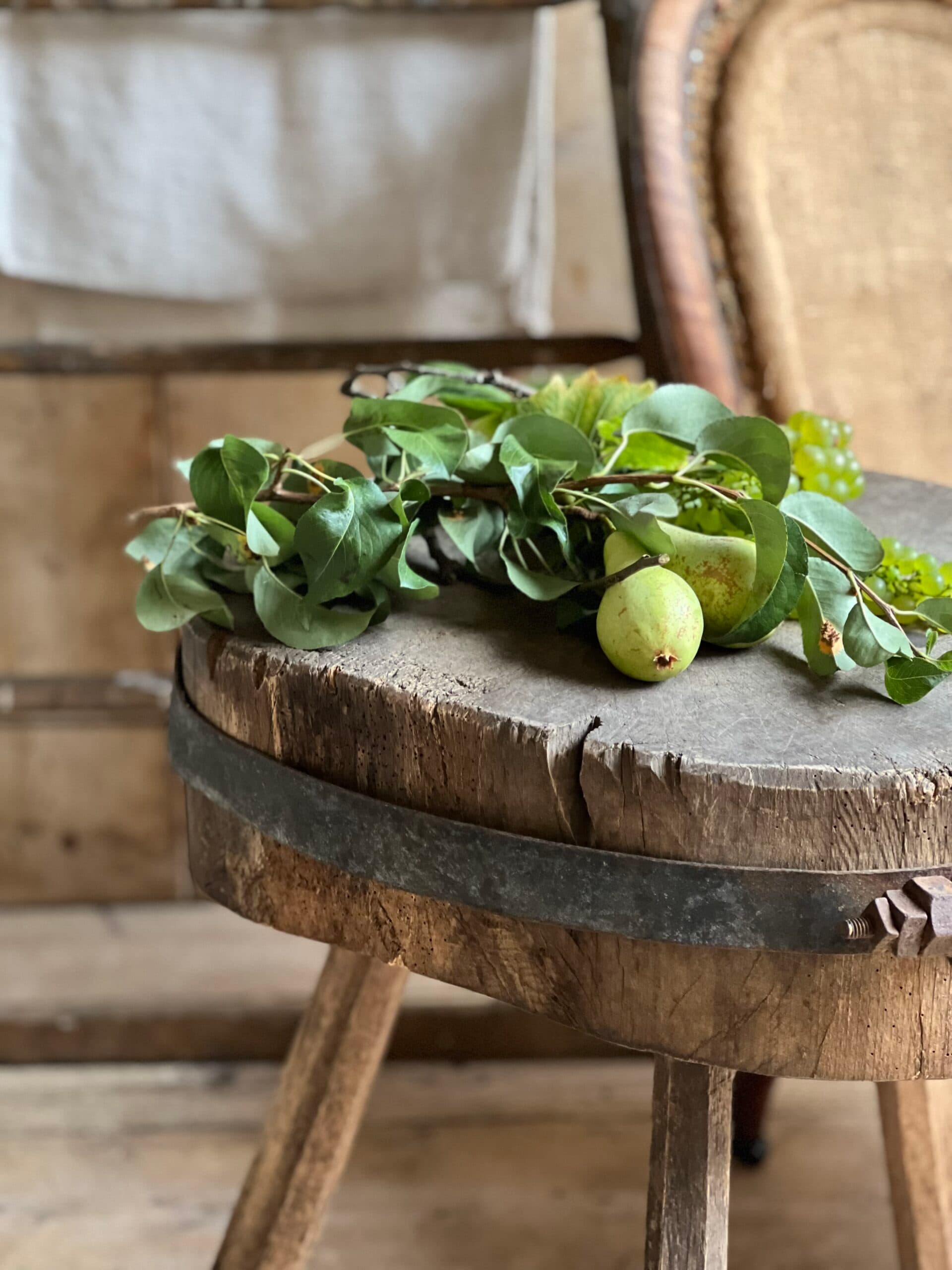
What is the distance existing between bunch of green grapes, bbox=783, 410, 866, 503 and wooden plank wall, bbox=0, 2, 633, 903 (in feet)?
2.51

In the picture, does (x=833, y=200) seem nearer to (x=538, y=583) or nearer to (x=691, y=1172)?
(x=538, y=583)

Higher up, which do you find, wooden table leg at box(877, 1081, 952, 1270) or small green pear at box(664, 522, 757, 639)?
small green pear at box(664, 522, 757, 639)

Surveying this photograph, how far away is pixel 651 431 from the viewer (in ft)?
2.04

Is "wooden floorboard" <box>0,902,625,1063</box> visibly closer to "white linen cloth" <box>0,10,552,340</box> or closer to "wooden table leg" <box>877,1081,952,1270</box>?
"wooden table leg" <box>877,1081,952,1270</box>

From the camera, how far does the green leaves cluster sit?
0.56 meters

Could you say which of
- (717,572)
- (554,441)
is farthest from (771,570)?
(554,441)

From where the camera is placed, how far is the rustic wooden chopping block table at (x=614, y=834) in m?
0.47

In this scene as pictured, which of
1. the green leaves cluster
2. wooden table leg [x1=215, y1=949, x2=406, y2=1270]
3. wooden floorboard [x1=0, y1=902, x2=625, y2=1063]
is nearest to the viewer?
the green leaves cluster

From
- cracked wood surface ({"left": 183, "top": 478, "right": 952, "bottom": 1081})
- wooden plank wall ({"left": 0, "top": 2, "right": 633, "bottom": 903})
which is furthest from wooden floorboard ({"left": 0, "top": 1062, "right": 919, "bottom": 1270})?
cracked wood surface ({"left": 183, "top": 478, "right": 952, "bottom": 1081})

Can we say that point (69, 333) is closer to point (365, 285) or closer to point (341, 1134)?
point (365, 285)

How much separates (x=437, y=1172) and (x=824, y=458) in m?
0.80

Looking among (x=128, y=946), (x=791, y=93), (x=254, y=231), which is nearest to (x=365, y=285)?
(x=254, y=231)

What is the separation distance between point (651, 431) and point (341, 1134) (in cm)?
50

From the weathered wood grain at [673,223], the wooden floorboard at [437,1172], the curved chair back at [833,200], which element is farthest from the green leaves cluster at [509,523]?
the wooden floorboard at [437,1172]
